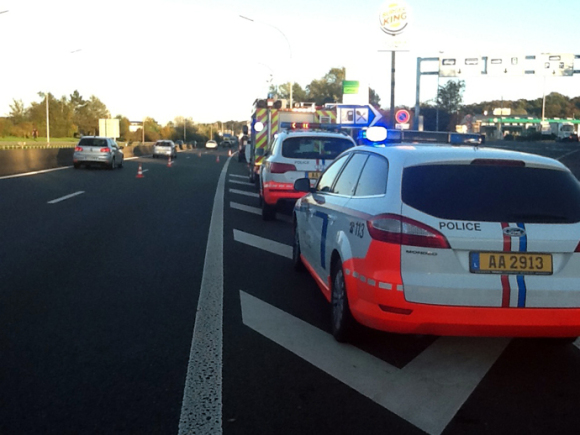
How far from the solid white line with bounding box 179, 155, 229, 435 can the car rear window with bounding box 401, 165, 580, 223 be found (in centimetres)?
171

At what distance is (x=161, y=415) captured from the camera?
3816 millimetres

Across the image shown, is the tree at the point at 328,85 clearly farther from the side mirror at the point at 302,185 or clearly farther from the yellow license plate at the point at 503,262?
the yellow license plate at the point at 503,262

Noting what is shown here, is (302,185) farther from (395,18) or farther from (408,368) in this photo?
(395,18)

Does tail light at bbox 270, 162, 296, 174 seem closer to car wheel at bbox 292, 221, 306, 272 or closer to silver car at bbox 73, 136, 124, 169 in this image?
car wheel at bbox 292, 221, 306, 272

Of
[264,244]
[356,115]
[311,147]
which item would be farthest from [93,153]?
[264,244]

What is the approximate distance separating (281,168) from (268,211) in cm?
85

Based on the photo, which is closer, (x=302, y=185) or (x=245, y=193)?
(x=302, y=185)

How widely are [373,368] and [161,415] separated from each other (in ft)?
5.04

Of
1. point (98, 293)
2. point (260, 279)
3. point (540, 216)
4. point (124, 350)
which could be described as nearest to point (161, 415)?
point (124, 350)

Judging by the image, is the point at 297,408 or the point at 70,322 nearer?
the point at 297,408

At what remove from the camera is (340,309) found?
17.4 feet

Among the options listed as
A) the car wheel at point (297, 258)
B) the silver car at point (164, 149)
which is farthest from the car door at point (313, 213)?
the silver car at point (164, 149)

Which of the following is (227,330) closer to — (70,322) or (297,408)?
(70,322)

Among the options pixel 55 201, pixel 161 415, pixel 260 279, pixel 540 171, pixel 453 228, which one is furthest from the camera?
pixel 55 201
